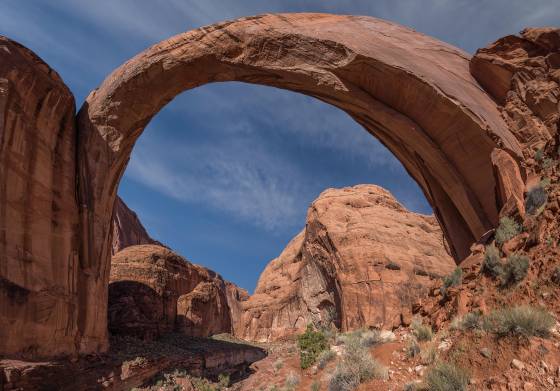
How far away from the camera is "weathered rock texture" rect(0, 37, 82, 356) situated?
10089mm

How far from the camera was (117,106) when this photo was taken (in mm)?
13898

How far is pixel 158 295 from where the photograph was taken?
24000mm

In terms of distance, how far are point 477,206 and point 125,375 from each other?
1303 cm

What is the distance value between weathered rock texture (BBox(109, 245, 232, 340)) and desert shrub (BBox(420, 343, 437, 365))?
18064mm

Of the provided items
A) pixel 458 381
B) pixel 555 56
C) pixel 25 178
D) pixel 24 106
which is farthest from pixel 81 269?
pixel 555 56

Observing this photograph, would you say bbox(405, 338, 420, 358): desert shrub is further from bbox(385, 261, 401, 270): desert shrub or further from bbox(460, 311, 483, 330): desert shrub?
bbox(385, 261, 401, 270): desert shrub

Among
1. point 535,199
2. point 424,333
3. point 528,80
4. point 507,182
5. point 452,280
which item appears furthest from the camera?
point 528,80

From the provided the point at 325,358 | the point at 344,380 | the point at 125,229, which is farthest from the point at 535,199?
the point at 125,229

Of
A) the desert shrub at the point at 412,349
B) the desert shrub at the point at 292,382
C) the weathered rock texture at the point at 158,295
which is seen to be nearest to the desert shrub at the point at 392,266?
the weathered rock texture at the point at 158,295

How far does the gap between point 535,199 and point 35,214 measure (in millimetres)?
12530

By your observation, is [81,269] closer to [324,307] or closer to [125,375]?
[125,375]

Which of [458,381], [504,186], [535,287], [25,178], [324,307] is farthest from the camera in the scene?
[324,307]

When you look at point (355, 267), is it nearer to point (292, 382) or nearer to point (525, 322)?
point (292, 382)

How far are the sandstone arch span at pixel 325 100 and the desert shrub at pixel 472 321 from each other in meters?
5.74
